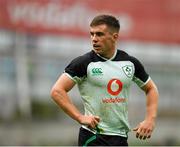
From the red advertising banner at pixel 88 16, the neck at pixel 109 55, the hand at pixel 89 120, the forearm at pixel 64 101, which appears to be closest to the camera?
the hand at pixel 89 120

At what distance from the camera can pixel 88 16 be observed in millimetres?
24703

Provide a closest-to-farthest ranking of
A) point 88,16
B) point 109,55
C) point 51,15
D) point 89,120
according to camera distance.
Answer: point 89,120
point 109,55
point 51,15
point 88,16

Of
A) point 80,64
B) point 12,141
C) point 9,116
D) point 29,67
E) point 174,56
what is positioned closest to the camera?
point 80,64

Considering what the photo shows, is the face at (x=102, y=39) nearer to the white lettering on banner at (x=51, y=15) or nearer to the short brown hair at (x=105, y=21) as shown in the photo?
the short brown hair at (x=105, y=21)

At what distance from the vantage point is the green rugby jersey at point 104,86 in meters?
7.92

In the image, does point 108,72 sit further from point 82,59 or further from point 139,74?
point 139,74

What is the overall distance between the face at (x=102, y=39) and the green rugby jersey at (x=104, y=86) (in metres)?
0.08

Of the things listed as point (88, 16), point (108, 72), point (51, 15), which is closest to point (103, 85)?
point (108, 72)

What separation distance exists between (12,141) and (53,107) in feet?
15.4

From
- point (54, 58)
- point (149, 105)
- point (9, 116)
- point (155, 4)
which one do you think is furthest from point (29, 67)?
point (149, 105)

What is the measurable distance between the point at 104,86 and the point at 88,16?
16838 mm

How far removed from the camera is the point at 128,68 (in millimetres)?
8078

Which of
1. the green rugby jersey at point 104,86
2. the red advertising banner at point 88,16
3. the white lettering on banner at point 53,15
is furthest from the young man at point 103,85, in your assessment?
the white lettering on banner at point 53,15

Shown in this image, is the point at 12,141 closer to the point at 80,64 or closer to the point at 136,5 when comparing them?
the point at 136,5
